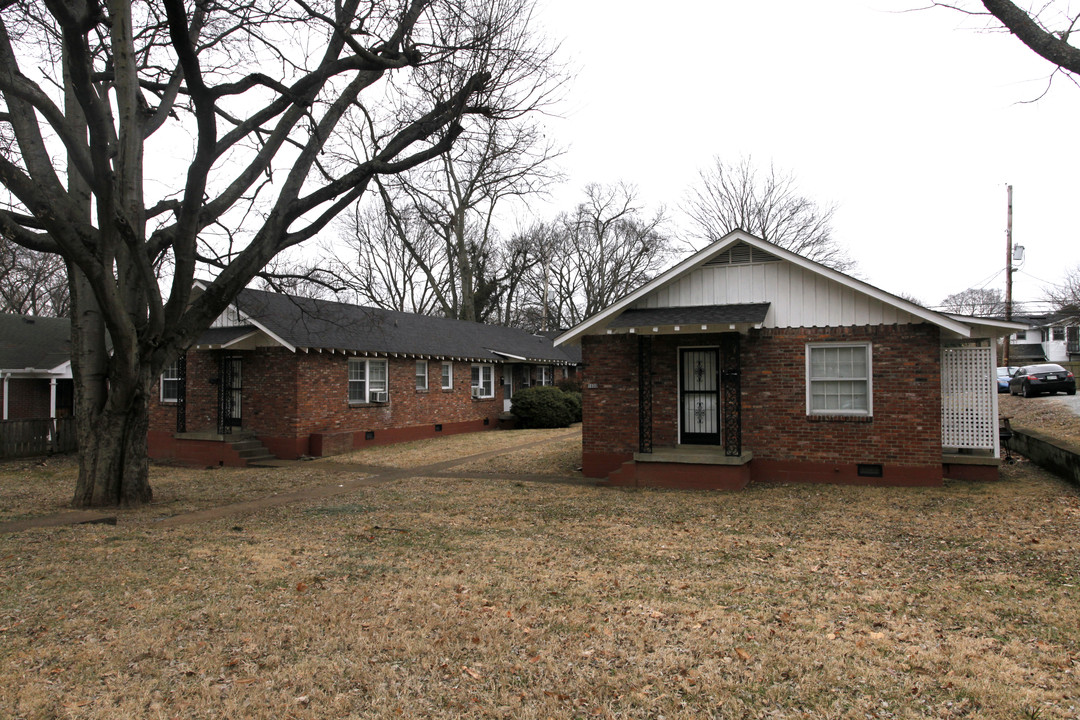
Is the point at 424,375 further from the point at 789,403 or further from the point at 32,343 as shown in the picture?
the point at 32,343

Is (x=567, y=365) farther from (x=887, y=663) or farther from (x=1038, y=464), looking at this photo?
(x=887, y=663)

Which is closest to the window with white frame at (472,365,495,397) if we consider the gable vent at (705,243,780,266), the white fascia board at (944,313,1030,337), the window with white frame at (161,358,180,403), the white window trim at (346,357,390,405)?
the white window trim at (346,357,390,405)

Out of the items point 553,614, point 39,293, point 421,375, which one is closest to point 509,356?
point 421,375

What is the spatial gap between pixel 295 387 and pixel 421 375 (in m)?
5.70

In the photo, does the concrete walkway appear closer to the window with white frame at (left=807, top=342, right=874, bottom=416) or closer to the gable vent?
the window with white frame at (left=807, top=342, right=874, bottom=416)

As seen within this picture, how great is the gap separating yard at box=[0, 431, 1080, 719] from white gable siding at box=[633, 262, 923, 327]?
3.81 metres

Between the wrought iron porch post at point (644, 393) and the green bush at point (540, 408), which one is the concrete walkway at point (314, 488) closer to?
the wrought iron porch post at point (644, 393)

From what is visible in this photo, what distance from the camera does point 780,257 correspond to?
13555 mm

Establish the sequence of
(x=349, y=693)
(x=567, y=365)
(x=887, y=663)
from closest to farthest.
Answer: (x=349, y=693) → (x=887, y=663) → (x=567, y=365)

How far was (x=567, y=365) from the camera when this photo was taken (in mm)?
34688

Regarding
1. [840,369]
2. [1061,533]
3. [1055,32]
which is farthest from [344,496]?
[1055,32]

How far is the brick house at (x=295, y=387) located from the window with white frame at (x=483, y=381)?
70.3 inches

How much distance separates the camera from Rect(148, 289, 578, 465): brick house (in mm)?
19219

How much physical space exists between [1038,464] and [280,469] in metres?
17.4
